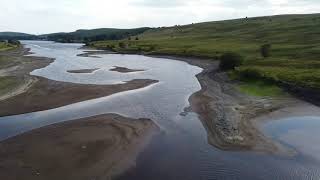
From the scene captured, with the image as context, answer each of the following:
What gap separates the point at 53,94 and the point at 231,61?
3331 centimetres

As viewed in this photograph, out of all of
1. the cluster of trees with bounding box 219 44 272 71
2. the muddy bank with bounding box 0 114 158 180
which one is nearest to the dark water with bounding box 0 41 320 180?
A: the muddy bank with bounding box 0 114 158 180

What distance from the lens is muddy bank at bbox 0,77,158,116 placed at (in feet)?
149

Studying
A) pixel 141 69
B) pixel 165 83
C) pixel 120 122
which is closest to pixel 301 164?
pixel 120 122

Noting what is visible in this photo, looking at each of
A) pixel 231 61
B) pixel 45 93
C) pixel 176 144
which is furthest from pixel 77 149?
pixel 231 61

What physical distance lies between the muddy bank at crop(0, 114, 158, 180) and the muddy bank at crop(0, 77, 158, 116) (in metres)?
8.70

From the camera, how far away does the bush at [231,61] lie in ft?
242

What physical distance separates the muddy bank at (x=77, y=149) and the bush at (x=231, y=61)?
3723cm

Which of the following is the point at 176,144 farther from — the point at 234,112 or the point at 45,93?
the point at 45,93

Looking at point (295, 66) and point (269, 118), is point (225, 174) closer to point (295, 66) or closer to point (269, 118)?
point (269, 118)

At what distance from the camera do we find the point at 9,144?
32.0m

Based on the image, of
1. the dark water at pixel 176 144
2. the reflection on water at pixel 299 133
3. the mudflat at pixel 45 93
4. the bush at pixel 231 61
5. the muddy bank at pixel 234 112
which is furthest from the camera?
the bush at pixel 231 61

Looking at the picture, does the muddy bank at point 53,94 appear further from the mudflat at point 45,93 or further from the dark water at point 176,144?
the dark water at point 176,144

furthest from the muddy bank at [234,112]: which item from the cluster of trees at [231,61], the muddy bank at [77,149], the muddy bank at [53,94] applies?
the muddy bank at [53,94]

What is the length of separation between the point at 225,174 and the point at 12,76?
168 ft
